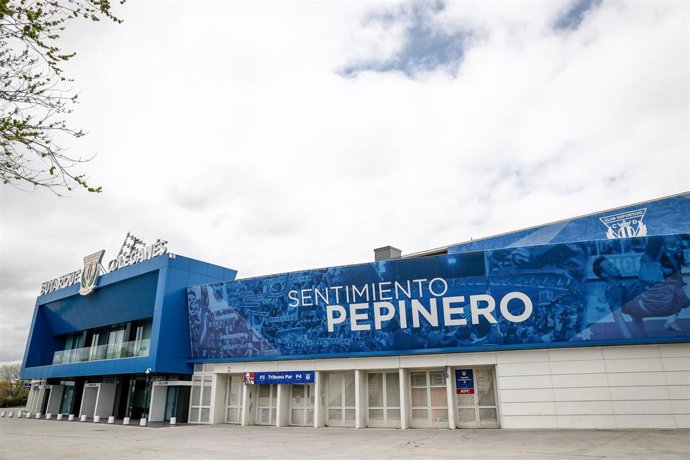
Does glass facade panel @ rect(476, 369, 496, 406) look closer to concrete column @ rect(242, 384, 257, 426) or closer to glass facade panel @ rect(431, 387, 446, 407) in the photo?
glass facade panel @ rect(431, 387, 446, 407)

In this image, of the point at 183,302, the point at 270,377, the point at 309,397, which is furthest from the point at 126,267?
the point at 309,397

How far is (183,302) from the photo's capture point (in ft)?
108

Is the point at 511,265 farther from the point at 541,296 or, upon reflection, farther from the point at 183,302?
the point at 183,302

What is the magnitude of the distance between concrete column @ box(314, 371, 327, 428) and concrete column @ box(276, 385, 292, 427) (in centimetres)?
273

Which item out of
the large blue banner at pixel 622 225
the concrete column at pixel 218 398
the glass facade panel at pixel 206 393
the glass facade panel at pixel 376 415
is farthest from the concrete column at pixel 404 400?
the glass facade panel at pixel 206 393

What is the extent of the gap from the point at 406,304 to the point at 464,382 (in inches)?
205

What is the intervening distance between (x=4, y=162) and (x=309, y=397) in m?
23.9

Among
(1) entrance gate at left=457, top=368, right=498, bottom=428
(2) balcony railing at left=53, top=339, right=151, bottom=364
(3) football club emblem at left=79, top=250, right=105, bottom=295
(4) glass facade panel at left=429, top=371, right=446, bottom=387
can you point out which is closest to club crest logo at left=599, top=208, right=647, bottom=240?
(1) entrance gate at left=457, top=368, right=498, bottom=428

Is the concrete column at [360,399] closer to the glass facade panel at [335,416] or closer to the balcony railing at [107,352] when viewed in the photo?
the glass facade panel at [335,416]

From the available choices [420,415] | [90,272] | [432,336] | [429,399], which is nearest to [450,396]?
[429,399]

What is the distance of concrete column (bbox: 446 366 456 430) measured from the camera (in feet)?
76.8

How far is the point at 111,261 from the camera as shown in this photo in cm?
3725

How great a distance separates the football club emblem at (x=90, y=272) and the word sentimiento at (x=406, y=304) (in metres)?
19.6

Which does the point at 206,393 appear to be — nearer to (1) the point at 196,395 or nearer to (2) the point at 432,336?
(1) the point at 196,395
